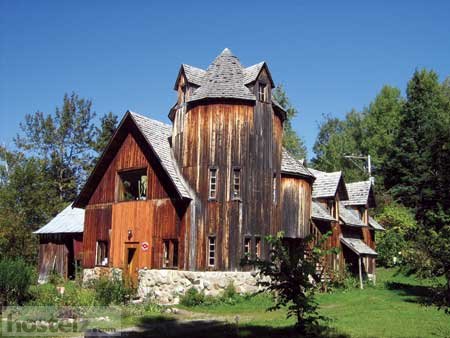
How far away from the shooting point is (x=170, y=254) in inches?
1015

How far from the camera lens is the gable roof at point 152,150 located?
2586cm

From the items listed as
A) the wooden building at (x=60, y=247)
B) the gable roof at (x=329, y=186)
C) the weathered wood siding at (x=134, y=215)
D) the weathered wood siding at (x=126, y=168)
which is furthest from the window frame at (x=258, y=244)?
the wooden building at (x=60, y=247)

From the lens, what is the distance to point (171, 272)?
25.2 m

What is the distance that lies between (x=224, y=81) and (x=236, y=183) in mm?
5797

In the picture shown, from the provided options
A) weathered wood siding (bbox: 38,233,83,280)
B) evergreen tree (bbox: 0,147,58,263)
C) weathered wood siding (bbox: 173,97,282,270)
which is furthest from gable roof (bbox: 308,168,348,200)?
evergreen tree (bbox: 0,147,58,263)

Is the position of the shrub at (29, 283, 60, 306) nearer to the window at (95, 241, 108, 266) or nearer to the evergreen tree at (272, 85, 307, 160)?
the window at (95, 241, 108, 266)

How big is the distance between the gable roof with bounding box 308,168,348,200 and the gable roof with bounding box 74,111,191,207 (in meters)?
11.7

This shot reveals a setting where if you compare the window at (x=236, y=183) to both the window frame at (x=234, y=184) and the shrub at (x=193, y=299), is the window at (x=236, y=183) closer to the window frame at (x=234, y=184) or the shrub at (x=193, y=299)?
the window frame at (x=234, y=184)

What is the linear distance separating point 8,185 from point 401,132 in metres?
42.3

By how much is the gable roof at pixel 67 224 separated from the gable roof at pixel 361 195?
2120cm

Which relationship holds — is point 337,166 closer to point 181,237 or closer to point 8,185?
point 8,185

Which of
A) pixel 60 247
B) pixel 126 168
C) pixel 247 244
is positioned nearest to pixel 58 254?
pixel 60 247

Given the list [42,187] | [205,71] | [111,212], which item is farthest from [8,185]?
[205,71]

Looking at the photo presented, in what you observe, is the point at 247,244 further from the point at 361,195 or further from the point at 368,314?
the point at 361,195
